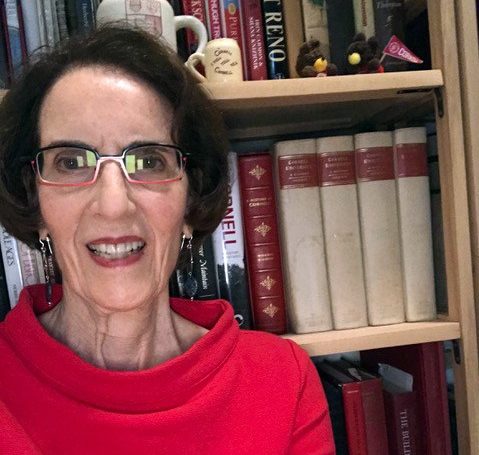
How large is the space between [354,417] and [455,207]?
43cm

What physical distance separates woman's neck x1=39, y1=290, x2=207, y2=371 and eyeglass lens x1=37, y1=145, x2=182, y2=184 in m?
0.21

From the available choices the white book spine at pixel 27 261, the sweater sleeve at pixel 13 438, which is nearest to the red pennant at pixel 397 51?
the white book spine at pixel 27 261

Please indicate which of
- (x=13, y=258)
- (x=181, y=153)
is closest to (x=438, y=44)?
(x=181, y=153)

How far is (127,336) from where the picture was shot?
2.96ft

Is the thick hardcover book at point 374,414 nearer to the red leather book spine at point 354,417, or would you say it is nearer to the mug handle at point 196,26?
the red leather book spine at point 354,417

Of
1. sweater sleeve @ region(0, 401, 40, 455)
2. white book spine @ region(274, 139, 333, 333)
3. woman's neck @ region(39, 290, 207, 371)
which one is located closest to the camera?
sweater sleeve @ region(0, 401, 40, 455)

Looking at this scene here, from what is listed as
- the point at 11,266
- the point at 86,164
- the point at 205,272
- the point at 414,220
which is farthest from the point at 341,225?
the point at 11,266

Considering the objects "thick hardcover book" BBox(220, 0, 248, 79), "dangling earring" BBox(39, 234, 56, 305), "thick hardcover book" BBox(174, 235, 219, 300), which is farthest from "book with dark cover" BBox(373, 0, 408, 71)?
"dangling earring" BBox(39, 234, 56, 305)

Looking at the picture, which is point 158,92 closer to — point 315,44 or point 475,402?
point 315,44

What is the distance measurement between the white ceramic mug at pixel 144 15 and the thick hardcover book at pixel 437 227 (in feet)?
1.73

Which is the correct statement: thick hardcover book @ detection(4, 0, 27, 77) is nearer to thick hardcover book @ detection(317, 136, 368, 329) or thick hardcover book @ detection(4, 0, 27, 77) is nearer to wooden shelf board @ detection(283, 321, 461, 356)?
thick hardcover book @ detection(317, 136, 368, 329)

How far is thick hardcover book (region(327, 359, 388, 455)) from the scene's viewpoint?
1037mm

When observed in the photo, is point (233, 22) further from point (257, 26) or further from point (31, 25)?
point (31, 25)

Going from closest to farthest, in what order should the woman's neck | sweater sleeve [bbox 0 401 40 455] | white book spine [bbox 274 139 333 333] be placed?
sweater sleeve [bbox 0 401 40 455] → the woman's neck → white book spine [bbox 274 139 333 333]
